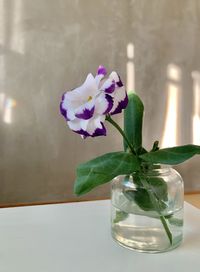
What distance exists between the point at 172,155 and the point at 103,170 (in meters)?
0.12

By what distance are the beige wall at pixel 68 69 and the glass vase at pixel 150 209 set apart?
1.17m

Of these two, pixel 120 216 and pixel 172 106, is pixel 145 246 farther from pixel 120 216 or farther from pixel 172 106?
pixel 172 106

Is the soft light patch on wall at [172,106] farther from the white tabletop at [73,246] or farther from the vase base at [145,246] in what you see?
the vase base at [145,246]

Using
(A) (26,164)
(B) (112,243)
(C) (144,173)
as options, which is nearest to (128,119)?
(C) (144,173)

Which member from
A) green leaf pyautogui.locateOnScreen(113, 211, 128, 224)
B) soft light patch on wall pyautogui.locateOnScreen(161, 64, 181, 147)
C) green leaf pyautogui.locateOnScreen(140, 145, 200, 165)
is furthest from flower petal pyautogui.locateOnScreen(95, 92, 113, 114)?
soft light patch on wall pyautogui.locateOnScreen(161, 64, 181, 147)

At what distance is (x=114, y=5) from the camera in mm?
1864

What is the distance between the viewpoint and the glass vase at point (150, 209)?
2.17 ft

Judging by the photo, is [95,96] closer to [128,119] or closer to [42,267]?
[128,119]

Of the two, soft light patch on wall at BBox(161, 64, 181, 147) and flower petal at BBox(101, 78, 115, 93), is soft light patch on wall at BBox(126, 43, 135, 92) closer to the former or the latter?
soft light patch on wall at BBox(161, 64, 181, 147)

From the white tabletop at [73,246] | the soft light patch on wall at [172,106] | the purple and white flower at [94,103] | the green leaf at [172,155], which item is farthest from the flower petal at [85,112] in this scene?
the soft light patch on wall at [172,106]

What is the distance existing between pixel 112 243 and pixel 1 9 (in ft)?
4.59

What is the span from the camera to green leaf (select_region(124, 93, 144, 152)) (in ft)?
2.28

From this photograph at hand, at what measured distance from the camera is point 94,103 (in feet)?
1.94

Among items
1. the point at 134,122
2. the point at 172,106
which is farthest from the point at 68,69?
the point at 134,122
